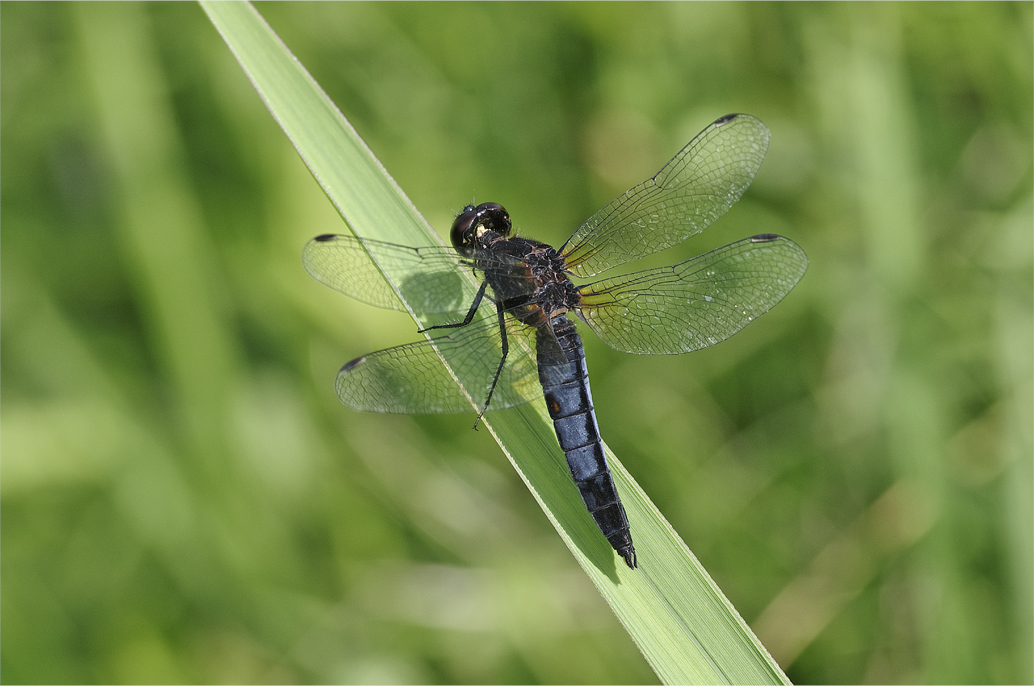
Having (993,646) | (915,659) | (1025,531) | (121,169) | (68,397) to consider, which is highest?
(121,169)

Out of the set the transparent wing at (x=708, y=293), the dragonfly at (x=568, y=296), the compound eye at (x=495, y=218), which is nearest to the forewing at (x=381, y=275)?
the dragonfly at (x=568, y=296)

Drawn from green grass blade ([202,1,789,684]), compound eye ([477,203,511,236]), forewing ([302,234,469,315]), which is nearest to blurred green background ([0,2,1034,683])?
compound eye ([477,203,511,236])

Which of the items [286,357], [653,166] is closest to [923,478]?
[653,166]

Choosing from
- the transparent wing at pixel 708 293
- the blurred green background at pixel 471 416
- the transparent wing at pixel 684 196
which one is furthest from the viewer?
the blurred green background at pixel 471 416

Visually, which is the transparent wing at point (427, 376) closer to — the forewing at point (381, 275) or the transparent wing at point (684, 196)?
the forewing at point (381, 275)

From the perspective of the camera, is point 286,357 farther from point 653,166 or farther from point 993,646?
point 993,646

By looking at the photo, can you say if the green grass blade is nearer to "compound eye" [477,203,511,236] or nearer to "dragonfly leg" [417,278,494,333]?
"dragonfly leg" [417,278,494,333]

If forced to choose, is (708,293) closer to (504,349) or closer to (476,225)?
(504,349)

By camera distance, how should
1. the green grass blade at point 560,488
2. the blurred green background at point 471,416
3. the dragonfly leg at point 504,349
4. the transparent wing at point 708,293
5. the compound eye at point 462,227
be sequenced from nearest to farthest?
the green grass blade at point 560,488
the dragonfly leg at point 504,349
the transparent wing at point 708,293
the compound eye at point 462,227
the blurred green background at point 471,416
